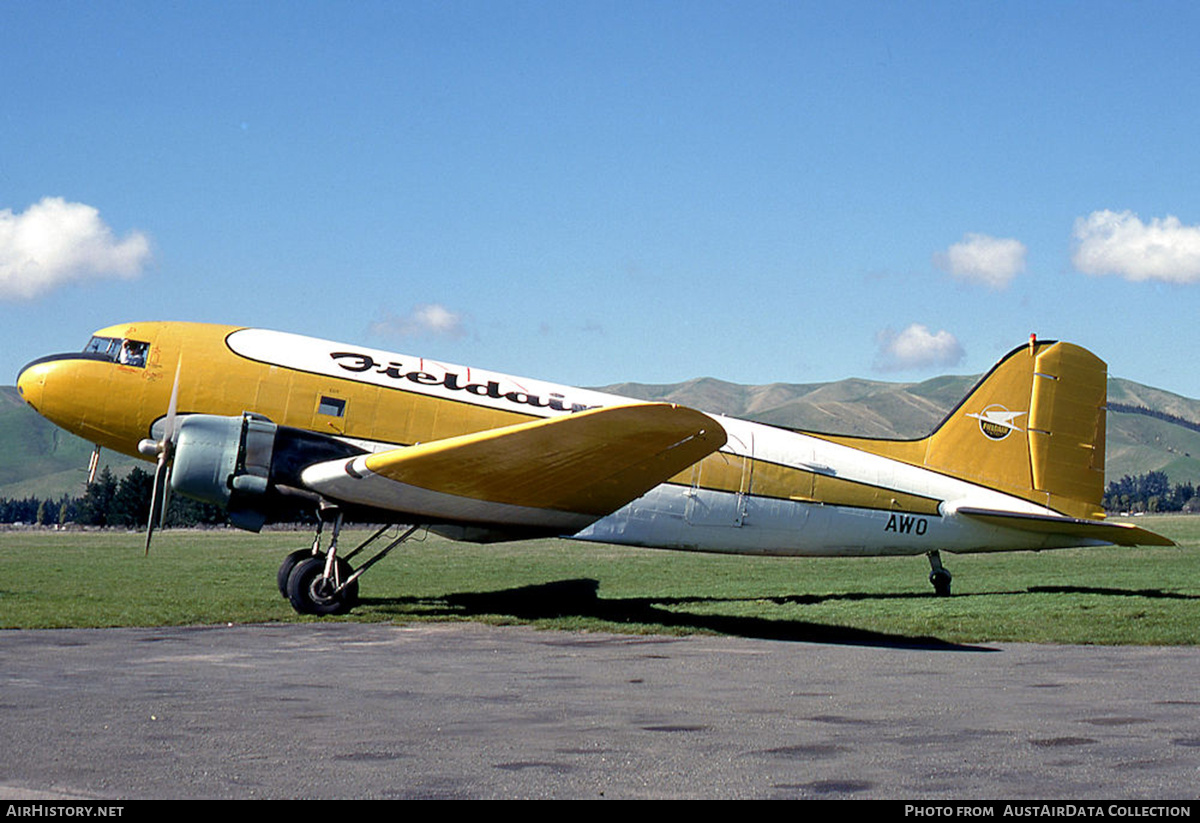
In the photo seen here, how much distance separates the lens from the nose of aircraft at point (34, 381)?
1808 centimetres

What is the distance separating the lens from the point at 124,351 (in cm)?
1783

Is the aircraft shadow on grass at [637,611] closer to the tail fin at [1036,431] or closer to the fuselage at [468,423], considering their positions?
the fuselage at [468,423]

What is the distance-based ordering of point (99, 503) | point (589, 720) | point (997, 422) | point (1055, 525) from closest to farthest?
point (589, 720), point (1055, 525), point (997, 422), point (99, 503)

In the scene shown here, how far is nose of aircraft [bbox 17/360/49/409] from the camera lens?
59.3 feet

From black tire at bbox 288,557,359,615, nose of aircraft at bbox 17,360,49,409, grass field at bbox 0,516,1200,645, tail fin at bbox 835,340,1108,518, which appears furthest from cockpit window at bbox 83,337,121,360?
tail fin at bbox 835,340,1108,518

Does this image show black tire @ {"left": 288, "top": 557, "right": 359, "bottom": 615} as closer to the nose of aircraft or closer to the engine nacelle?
the engine nacelle

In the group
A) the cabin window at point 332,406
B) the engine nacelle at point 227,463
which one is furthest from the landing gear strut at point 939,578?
the engine nacelle at point 227,463

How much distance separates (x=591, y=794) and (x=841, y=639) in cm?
931

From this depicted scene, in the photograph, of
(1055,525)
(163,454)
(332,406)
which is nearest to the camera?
(163,454)

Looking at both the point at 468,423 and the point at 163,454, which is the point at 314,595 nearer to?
the point at 163,454

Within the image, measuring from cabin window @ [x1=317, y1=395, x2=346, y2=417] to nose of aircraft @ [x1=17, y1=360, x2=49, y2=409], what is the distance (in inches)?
184

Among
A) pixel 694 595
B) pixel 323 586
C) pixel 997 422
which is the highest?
pixel 997 422

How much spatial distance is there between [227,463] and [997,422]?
14.5m

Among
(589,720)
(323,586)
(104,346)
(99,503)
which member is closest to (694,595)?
(323,586)
